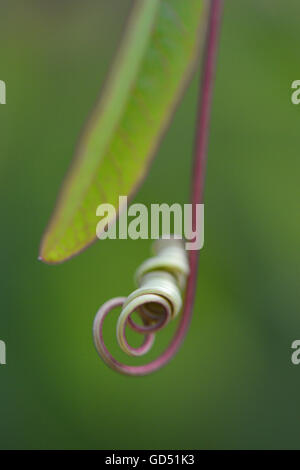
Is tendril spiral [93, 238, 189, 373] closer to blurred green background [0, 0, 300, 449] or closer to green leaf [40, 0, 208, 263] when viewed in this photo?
green leaf [40, 0, 208, 263]

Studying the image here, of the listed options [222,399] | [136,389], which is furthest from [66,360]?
[222,399]

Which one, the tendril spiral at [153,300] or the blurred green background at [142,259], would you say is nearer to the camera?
the tendril spiral at [153,300]

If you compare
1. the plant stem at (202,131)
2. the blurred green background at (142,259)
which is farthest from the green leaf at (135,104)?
the blurred green background at (142,259)

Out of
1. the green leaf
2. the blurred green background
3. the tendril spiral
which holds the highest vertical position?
the blurred green background

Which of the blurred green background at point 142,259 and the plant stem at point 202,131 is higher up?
the blurred green background at point 142,259

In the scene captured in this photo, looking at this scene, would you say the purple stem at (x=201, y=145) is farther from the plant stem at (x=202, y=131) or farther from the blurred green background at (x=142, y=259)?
the blurred green background at (x=142, y=259)

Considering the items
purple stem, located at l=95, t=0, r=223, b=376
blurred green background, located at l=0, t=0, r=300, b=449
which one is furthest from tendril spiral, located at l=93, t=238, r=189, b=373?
blurred green background, located at l=0, t=0, r=300, b=449

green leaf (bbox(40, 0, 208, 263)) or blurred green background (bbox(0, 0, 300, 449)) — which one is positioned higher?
blurred green background (bbox(0, 0, 300, 449))
